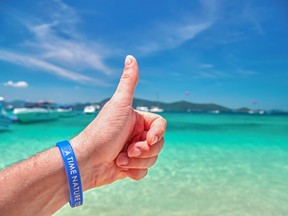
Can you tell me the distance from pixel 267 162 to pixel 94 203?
5.63 metres

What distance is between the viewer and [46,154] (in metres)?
1.42

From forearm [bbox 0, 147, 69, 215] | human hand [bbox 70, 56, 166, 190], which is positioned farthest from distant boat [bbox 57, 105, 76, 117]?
forearm [bbox 0, 147, 69, 215]

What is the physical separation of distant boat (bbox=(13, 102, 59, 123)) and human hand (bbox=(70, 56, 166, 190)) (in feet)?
76.9

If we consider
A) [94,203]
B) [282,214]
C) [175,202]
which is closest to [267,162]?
[282,214]

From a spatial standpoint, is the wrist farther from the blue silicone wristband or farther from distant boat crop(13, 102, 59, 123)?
distant boat crop(13, 102, 59, 123)

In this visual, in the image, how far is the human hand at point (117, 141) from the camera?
5.07 feet

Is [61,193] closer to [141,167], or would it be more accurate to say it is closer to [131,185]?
[141,167]

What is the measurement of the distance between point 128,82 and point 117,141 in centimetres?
39

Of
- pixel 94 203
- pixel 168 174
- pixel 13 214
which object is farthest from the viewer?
pixel 168 174

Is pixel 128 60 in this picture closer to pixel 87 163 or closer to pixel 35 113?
pixel 87 163

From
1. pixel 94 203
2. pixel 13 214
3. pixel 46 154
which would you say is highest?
pixel 46 154

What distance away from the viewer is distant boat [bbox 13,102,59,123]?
2302 cm

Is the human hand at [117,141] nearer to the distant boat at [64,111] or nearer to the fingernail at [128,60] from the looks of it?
the fingernail at [128,60]

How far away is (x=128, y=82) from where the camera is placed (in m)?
1.61
